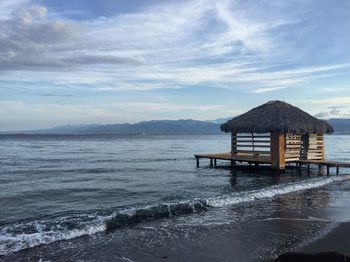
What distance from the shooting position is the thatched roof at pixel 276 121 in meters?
24.7

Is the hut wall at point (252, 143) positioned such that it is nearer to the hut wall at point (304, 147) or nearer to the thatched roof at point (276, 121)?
the thatched roof at point (276, 121)

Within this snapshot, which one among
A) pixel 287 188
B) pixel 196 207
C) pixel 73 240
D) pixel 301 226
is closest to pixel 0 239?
pixel 73 240

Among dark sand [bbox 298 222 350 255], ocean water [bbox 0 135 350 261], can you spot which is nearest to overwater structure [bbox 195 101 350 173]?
ocean water [bbox 0 135 350 261]

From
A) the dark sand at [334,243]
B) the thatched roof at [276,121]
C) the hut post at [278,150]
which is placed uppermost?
the thatched roof at [276,121]

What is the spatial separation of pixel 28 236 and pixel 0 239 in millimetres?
665

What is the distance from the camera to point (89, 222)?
1209 cm

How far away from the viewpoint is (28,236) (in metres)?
10.6

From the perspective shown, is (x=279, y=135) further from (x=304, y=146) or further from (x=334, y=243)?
(x=334, y=243)

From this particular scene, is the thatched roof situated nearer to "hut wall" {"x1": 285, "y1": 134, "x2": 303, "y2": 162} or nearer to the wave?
"hut wall" {"x1": 285, "y1": 134, "x2": 303, "y2": 162}

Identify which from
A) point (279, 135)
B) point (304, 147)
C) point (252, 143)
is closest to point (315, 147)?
point (304, 147)

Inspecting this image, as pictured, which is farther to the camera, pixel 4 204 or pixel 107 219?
pixel 4 204

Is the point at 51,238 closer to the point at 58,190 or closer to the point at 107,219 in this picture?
the point at 107,219

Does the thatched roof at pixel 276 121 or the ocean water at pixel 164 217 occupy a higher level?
the thatched roof at pixel 276 121

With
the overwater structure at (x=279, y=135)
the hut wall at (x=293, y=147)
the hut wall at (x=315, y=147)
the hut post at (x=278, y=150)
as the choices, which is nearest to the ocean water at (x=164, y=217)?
the hut post at (x=278, y=150)
